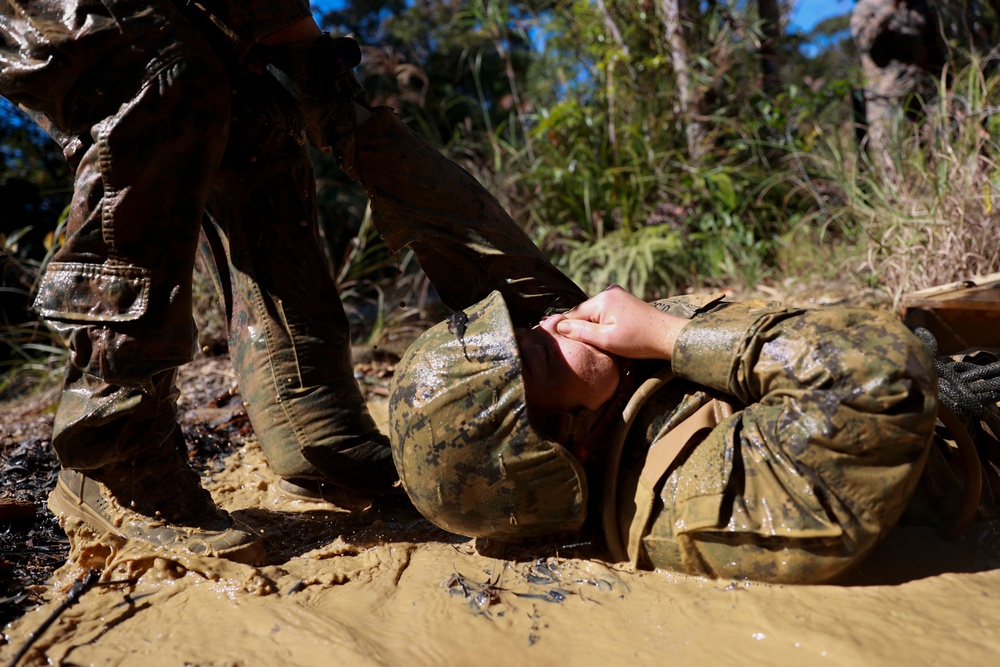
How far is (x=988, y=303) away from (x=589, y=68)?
12.3 ft

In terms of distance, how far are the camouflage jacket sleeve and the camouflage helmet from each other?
0.28m

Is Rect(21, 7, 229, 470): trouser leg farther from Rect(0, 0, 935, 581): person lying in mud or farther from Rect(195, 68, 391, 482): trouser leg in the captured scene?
Rect(195, 68, 391, 482): trouser leg

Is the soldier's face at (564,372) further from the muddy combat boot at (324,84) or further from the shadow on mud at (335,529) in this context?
the muddy combat boot at (324,84)

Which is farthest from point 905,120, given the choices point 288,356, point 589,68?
point 288,356

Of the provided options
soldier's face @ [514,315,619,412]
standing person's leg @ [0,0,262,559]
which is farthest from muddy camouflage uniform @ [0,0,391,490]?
soldier's face @ [514,315,619,412]

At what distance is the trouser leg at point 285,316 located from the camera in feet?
7.01

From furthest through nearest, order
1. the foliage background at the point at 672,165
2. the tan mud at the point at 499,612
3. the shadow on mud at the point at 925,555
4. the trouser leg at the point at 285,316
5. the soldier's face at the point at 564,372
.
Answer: the foliage background at the point at 672,165
the trouser leg at the point at 285,316
the soldier's face at the point at 564,372
the shadow on mud at the point at 925,555
the tan mud at the point at 499,612

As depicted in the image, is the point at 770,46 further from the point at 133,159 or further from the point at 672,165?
the point at 133,159

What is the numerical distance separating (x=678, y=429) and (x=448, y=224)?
0.85 metres

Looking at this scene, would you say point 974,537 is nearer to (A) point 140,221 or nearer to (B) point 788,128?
(A) point 140,221

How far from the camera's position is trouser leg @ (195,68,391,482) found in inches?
84.1

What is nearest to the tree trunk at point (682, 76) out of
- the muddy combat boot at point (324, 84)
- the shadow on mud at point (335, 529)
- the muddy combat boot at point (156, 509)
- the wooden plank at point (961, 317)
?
the wooden plank at point (961, 317)

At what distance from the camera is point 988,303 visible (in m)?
2.27

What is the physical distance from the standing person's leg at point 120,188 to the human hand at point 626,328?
974 mm
